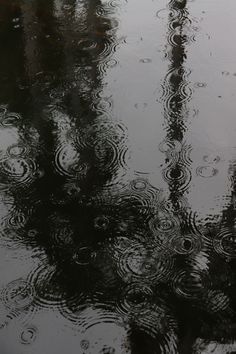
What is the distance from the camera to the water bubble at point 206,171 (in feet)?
12.6

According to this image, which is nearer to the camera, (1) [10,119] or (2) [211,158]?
(2) [211,158]

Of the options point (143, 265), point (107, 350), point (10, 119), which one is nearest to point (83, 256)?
point (143, 265)

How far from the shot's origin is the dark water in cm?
302

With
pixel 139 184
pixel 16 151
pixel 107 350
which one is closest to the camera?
pixel 107 350

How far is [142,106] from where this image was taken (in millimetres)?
4414

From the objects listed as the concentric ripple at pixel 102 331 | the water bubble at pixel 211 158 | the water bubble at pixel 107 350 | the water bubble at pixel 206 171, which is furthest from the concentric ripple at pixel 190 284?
the water bubble at pixel 211 158

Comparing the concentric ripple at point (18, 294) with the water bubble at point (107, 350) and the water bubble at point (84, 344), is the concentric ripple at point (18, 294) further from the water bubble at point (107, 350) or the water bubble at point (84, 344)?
the water bubble at point (107, 350)

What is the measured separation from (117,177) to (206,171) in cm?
70

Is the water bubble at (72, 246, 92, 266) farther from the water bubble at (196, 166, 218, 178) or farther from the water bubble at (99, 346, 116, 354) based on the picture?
the water bubble at (196, 166, 218, 178)

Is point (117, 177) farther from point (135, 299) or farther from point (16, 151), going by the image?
point (135, 299)

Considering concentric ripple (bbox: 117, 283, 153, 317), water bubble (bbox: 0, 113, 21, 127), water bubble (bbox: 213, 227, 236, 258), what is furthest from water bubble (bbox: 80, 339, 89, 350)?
water bubble (bbox: 0, 113, 21, 127)

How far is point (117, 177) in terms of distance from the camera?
3828mm

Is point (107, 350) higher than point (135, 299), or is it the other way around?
point (135, 299)

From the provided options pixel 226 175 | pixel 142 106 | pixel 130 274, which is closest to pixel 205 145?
pixel 226 175
